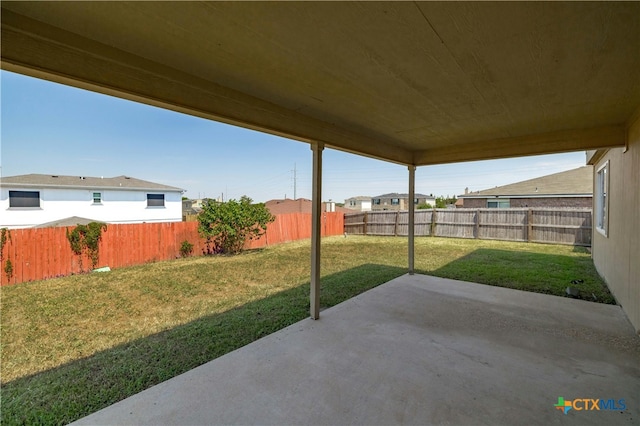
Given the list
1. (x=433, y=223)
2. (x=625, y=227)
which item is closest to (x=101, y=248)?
(x=625, y=227)

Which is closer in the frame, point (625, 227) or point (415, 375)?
point (415, 375)

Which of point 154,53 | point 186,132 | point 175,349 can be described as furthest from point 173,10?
point 186,132

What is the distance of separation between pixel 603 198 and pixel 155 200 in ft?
47.9

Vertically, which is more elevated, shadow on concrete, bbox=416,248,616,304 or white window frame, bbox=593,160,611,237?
white window frame, bbox=593,160,611,237

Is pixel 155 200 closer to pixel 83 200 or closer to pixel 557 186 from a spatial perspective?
pixel 83 200

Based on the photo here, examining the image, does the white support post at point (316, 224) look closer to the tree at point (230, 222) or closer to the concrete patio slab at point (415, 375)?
the concrete patio slab at point (415, 375)

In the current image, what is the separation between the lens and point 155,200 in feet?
41.3

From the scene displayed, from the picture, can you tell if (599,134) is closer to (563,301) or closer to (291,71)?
(563,301)

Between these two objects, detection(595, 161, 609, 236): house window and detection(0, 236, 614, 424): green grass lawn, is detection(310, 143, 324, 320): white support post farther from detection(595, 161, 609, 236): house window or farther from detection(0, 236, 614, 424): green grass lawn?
detection(595, 161, 609, 236): house window

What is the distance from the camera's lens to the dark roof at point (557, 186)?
1298cm

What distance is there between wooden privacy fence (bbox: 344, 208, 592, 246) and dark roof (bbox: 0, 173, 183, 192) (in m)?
9.08

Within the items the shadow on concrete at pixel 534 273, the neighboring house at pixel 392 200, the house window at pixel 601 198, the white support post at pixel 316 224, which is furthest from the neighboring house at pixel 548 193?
the neighboring house at pixel 392 200

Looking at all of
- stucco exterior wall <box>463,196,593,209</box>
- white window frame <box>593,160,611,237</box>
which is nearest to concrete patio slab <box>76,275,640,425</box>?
white window frame <box>593,160,611,237</box>

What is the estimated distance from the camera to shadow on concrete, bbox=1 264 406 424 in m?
2.04
